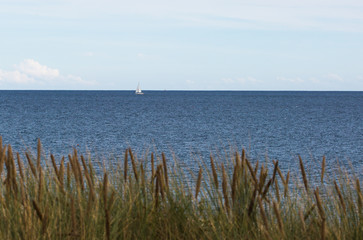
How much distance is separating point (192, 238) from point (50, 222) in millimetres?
1444

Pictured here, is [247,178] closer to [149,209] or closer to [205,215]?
[205,215]

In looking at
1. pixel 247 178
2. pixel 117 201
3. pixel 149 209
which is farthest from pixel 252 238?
pixel 117 201

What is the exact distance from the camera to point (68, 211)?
17.6ft

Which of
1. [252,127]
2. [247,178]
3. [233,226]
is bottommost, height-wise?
[252,127]

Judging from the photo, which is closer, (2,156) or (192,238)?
(2,156)

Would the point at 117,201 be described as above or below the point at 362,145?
above

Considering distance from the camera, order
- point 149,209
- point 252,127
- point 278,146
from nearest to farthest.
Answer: point 149,209 < point 278,146 < point 252,127

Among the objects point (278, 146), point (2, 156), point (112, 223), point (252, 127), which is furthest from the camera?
point (252, 127)

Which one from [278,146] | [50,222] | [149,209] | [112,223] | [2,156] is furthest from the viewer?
[278,146]

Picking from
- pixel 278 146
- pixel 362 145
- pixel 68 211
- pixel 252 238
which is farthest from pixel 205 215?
pixel 362 145

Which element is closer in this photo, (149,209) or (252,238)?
(252,238)

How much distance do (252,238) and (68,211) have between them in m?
1.85

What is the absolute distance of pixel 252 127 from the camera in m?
74.2

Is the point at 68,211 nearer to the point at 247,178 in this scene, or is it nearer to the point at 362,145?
the point at 247,178
